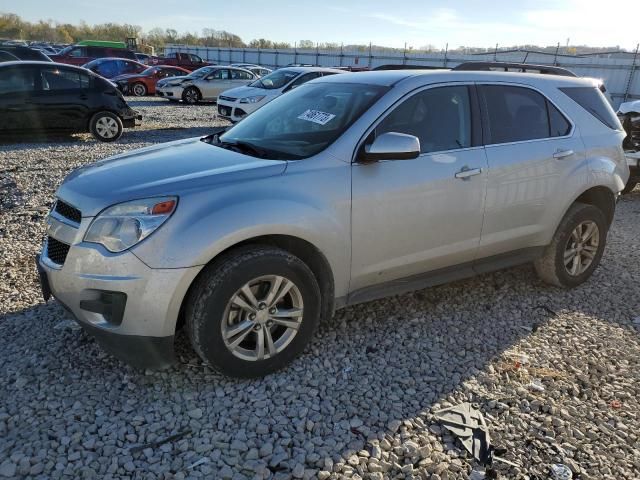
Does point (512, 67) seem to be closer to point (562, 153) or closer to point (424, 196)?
point (562, 153)

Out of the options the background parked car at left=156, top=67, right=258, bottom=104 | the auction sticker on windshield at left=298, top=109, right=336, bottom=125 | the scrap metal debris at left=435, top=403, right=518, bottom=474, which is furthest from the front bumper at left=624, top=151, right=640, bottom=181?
the background parked car at left=156, top=67, right=258, bottom=104

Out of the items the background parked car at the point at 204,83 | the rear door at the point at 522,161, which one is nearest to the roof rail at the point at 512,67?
the rear door at the point at 522,161

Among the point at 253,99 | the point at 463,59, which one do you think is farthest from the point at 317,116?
the point at 463,59

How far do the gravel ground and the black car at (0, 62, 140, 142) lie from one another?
6.90m

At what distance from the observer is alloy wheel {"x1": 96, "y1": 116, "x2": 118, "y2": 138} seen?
36.4 feet

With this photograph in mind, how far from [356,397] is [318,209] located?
1115mm

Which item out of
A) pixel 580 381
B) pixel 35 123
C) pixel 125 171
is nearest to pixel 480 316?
pixel 580 381

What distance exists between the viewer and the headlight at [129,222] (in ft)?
9.08

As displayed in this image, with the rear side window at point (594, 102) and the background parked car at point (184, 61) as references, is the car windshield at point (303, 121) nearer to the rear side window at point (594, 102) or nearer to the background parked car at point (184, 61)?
the rear side window at point (594, 102)

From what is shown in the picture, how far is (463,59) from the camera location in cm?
2634

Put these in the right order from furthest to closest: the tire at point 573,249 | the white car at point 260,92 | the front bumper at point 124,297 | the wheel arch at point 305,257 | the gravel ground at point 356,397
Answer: the white car at point 260,92
the tire at point 573,249
the wheel arch at point 305,257
the front bumper at point 124,297
the gravel ground at point 356,397

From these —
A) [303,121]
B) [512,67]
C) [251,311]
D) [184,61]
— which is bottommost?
[251,311]

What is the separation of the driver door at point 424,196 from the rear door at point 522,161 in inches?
5.3

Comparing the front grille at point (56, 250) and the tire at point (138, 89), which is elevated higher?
the front grille at point (56, 250)
